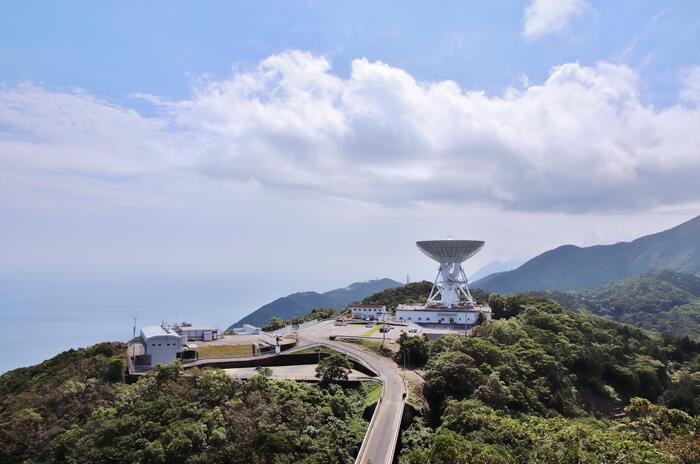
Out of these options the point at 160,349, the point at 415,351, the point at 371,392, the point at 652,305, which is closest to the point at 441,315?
the point at 415,351

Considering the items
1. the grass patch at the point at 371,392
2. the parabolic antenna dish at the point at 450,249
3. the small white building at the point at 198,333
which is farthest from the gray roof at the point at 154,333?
the parabolic antenna dish at the point at 450,249

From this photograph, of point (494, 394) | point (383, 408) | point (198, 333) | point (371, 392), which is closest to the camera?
point (494, 394)

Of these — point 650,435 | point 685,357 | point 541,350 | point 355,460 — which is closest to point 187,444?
point 355,460

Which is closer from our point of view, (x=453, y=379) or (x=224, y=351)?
(x=453, y=379)

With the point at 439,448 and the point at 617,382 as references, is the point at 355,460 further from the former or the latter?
the point at 617,382

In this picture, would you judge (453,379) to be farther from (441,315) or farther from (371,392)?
(441,315)

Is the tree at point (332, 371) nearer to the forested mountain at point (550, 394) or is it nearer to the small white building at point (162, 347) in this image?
the forested mountain at point (550, 394)
